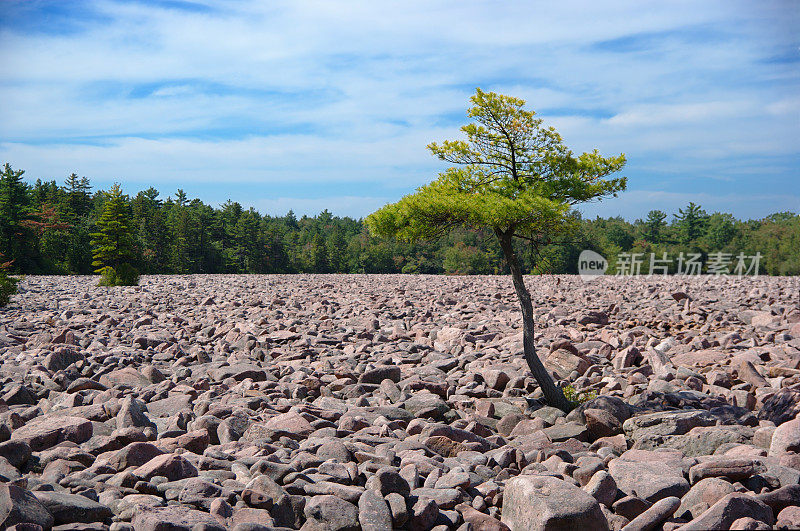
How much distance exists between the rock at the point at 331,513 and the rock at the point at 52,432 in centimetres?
263

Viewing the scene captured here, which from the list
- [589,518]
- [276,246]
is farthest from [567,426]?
[276,246]

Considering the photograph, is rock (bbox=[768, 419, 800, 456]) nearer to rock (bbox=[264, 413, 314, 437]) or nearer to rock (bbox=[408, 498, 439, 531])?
rock (bbox=[408, 498, 439, 531])

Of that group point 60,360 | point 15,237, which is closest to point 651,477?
point 60,360

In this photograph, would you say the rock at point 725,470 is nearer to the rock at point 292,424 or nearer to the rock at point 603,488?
the rock at point 603,488

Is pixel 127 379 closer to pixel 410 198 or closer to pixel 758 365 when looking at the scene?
pixel 410 198

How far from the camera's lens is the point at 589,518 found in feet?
11.2

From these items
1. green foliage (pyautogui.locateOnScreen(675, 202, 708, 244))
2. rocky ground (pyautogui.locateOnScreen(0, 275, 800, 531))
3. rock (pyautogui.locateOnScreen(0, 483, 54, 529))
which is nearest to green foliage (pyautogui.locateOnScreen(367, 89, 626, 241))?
rocky ground (pyautogui.locateOnScreen(0, 275, 800, 531))

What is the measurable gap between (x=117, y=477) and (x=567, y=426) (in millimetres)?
4290

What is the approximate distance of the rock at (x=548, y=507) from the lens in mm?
3363

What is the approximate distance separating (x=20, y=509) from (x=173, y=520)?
2.74 ft

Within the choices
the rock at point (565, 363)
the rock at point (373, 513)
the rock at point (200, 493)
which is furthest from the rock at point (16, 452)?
the rock at point (565, 363)

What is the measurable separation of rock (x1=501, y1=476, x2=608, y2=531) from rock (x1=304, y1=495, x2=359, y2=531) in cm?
101

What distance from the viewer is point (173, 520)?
3.21 meters

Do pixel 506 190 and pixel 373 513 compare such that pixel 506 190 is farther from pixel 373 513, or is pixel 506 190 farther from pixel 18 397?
pixel 18 397
